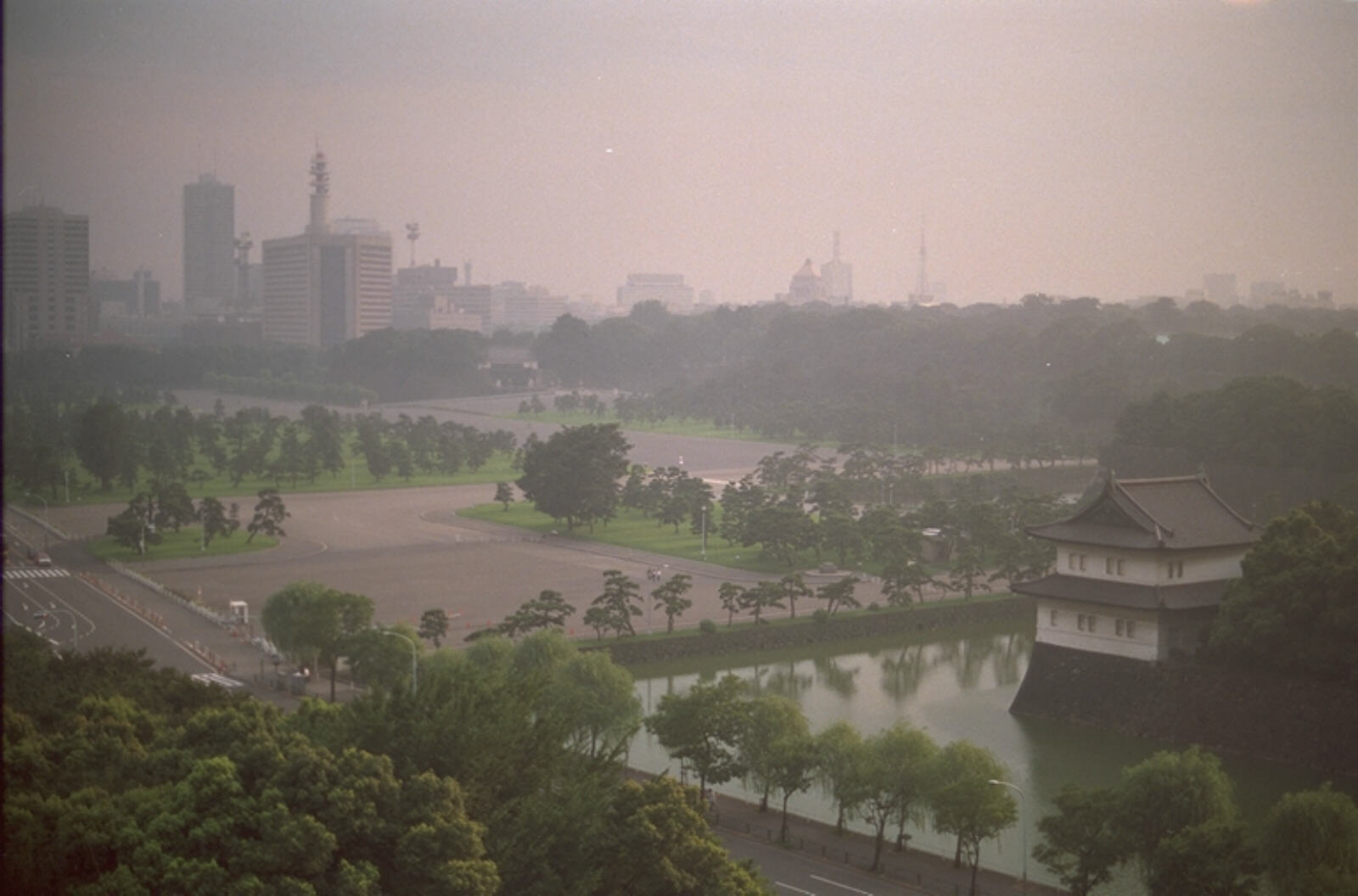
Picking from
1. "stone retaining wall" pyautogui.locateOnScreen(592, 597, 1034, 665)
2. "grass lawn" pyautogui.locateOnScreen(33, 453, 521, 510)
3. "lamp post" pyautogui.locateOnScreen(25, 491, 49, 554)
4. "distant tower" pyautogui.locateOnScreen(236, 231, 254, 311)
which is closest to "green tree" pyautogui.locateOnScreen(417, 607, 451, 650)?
"stone retaining wall" pyautogui.locateOnScreen(592, 597, 1034, 665)

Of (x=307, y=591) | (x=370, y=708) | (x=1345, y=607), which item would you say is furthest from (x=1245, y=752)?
(x=307, y=591)

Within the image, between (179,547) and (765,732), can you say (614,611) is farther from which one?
(179,547)

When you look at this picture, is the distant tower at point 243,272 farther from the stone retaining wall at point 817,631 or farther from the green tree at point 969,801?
the green tree at point 969,801

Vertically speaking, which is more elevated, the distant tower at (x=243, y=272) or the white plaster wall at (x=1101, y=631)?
the distant tower at (x=243, y=272)

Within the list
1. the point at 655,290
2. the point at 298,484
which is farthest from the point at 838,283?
the point at 298,484

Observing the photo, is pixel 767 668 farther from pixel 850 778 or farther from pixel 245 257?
pixel 245 257

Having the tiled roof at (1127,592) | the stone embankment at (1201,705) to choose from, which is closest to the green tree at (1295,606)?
the stone embankment at (1201,705)
